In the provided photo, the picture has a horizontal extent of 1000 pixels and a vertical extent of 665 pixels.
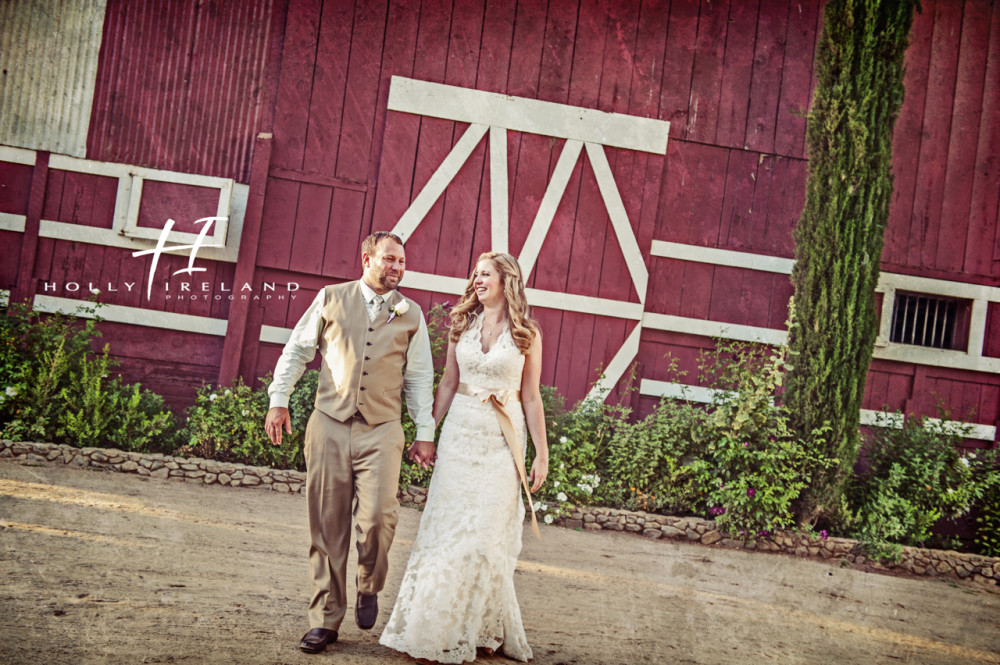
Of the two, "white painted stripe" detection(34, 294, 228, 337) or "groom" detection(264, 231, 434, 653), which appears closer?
"groom" detection(264, 231, 434, 653)

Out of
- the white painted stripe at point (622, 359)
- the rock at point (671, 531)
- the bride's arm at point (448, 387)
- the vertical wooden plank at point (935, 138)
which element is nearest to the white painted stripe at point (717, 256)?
the white painted stripe at point (622, 359)

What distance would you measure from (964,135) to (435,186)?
5354 mm

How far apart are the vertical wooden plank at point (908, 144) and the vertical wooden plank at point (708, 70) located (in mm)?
1886

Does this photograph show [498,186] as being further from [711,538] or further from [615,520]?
[711,538]

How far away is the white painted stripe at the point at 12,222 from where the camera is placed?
637 centimetres

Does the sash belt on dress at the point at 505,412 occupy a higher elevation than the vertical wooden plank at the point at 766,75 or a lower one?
lower

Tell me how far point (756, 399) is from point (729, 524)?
3.28ft

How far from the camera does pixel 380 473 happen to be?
306cm

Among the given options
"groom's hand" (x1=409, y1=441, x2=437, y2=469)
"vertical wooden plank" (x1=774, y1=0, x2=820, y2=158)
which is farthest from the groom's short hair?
"vertical wooden plank" (x1=774, y1=0, x2=820, y2=158)

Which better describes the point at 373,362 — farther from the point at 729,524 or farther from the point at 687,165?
the point at 687,165

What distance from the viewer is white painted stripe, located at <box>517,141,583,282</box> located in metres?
6.80

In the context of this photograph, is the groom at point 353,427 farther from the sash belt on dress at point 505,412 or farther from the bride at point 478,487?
the sash belt on dress at point 505,412

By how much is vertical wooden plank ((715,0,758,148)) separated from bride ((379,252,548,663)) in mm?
4503

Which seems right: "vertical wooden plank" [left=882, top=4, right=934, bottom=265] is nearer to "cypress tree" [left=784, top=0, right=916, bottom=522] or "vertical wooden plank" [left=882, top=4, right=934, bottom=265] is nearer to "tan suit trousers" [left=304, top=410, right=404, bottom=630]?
"cypress tree" [left=784, top=0, right=916, bottom=522]
